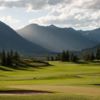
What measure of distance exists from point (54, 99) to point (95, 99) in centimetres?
372

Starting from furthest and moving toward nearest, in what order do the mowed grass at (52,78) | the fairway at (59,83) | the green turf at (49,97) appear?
the mowed grass at (52,78) < the fairway at (59,83) < the green turf at (49,97)

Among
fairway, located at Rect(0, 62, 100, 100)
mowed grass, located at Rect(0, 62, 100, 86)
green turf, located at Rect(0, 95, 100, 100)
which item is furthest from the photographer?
mowed grass, located at Rect(0, 62, 100, 86)

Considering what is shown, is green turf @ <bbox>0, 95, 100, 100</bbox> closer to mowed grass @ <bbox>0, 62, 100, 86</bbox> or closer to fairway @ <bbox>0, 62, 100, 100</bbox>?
fairway @ <bbox>0, 62, 100, 100</bbox>

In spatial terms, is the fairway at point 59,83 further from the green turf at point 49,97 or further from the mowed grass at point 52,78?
the green turf at point 49,97

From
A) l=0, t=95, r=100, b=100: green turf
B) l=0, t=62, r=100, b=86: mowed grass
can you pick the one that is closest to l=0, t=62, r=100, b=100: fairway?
l=0, t=62, r=100, b=86: mowed grass

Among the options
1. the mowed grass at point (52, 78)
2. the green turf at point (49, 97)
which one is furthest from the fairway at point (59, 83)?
the green turf at point (49, 97)

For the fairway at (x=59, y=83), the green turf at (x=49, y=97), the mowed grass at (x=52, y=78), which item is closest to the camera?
the green turf at (x=49, y=97)

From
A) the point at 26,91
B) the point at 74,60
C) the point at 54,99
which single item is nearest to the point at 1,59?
the point at 74,60

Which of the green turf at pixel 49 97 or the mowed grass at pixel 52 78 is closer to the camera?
the green turf at pixel 49 97

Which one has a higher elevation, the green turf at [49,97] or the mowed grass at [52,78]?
the green turf at [49,97]

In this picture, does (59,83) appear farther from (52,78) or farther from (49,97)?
(49,97)

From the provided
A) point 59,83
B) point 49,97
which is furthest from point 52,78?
point 49,97

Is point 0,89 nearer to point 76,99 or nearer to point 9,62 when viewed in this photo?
point 76,99

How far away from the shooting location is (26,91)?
134 ft
